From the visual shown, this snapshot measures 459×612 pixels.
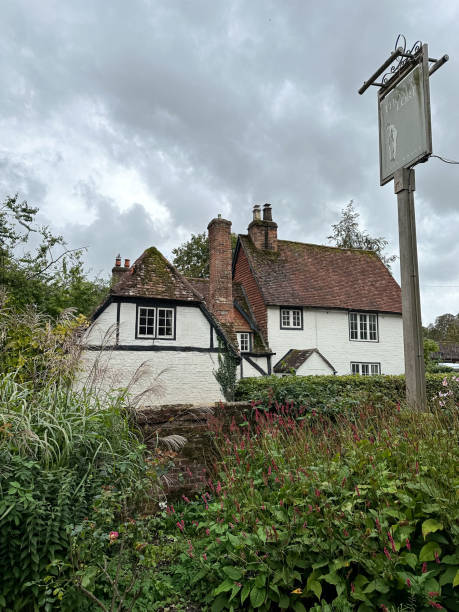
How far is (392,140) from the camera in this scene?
584 cm

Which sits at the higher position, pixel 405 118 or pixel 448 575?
pixel 405 118

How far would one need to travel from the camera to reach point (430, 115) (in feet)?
17.4

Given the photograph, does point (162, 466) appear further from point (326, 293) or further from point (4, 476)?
point (326, 293)

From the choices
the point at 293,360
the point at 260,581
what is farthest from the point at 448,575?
the point at 293,360

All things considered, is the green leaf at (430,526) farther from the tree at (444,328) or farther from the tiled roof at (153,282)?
the tree at (444,328)

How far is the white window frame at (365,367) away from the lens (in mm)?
23109

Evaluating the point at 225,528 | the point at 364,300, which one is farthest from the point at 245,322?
the point at 225,528

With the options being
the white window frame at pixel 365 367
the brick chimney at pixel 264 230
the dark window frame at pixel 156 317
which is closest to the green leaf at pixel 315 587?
the dark window frame at pixel 156 317

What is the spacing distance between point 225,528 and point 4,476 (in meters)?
1.70

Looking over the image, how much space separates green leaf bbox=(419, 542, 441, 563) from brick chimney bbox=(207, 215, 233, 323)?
1521cm

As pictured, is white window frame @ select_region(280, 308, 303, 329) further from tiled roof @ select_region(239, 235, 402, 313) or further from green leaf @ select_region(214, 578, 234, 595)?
green leaf @ select_region(214, 578, 234, 595)

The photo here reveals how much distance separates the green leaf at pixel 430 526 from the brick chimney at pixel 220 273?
1519 cm

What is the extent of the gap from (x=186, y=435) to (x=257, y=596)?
276 cm

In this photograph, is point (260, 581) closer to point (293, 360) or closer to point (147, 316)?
point (147, 316)
